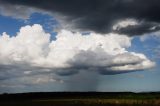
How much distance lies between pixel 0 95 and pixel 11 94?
11.5 metres

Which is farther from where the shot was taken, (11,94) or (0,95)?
(11,94)

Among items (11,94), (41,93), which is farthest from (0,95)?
(41,93)

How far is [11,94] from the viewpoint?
543 feet

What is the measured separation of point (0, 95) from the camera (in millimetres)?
154375

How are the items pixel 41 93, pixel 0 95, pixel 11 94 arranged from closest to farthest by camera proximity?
1. pixel 0 95
2. pixel 11 94
3. pixel 41 93

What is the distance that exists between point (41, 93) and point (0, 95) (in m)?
28.4

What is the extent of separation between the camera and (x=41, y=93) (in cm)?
17750

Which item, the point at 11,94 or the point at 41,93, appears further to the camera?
the point at 41,93

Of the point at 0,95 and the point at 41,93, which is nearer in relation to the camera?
the point at 0,95

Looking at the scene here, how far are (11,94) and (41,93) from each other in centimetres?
1809

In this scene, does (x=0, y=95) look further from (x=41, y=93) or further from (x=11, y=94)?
(x=41, y=93)

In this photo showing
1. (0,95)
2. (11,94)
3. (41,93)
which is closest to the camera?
(0,95)
